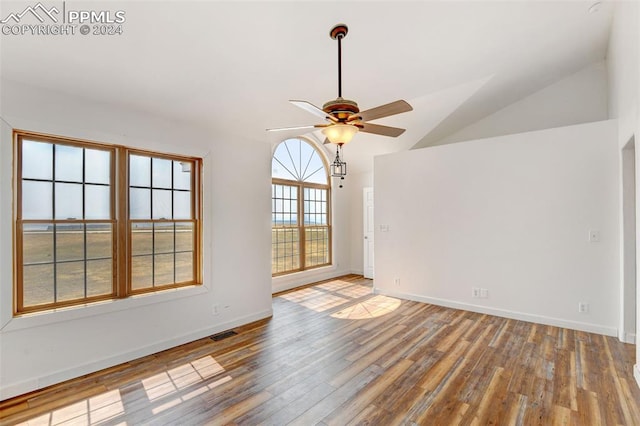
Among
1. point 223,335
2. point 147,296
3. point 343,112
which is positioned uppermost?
point 343,112

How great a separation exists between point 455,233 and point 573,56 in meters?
2.98

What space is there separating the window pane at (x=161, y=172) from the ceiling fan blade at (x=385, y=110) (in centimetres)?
247

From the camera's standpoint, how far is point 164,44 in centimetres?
238

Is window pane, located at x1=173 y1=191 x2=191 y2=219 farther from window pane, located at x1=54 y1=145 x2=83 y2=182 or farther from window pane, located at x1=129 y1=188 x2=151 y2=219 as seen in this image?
window pane, located at x1=54 y1=145 x2=83 y2=182

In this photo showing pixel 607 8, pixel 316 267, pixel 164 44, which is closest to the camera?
pixel 164 44

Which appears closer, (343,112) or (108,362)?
(343,112)

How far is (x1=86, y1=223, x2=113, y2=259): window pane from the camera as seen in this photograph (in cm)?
298

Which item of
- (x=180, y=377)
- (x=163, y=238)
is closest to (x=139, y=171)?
(x=163, y=238)

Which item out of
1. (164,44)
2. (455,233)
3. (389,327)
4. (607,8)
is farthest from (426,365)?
(607,8)

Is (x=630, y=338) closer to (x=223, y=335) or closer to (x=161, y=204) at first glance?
(x=223, y=335)

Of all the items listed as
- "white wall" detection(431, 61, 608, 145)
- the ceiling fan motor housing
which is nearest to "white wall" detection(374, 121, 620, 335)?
"white wall" detection(431, 61, 608, 145)

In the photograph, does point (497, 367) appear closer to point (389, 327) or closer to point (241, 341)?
point (389, 327)

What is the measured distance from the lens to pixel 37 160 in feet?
8.87

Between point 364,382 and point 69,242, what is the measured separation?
10.2 ft
